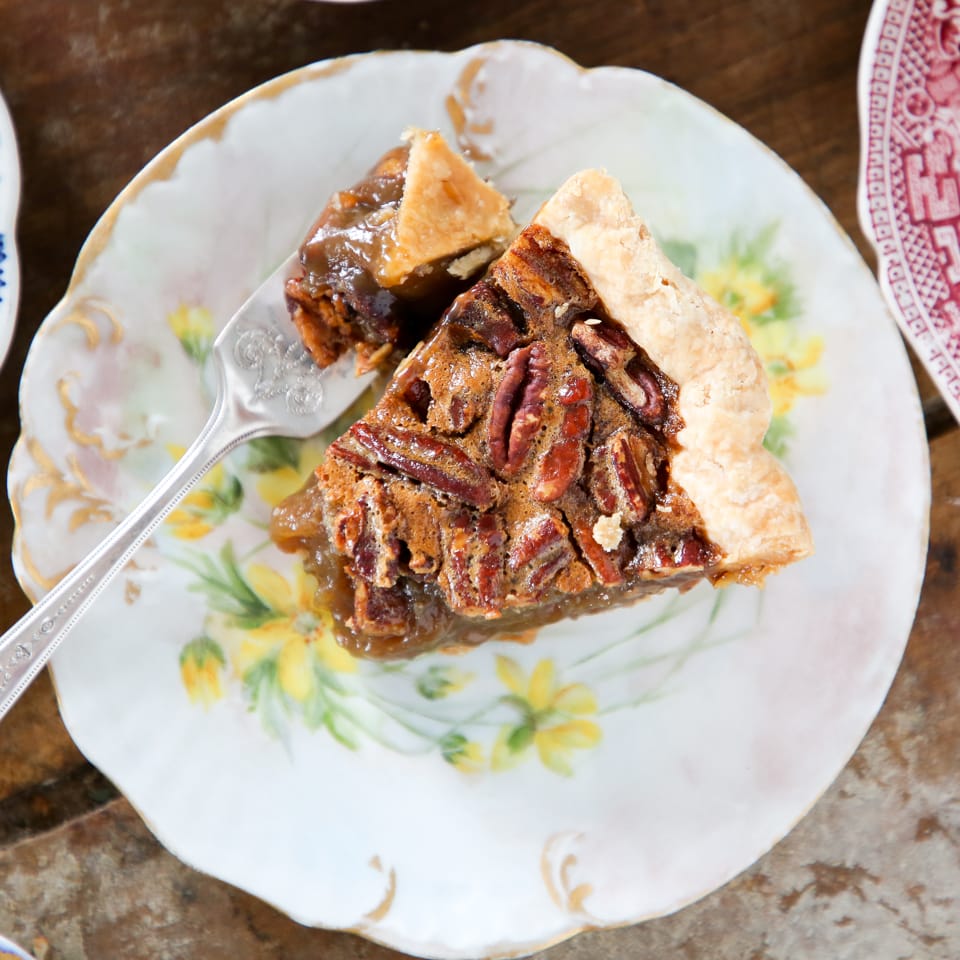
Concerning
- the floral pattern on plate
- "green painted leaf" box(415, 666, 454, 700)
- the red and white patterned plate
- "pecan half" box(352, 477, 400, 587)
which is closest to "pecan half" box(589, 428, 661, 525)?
"pecan half" box(352, 477, 400, 587)

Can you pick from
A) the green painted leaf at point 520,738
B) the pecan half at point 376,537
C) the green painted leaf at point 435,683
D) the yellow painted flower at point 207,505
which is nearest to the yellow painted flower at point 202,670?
the yellow painted flower at point 207,505

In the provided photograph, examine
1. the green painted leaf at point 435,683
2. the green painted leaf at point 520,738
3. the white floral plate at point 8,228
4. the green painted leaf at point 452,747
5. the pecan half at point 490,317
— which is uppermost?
the white floral plate at point 8,228

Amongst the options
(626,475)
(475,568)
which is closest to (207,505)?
(475,568)

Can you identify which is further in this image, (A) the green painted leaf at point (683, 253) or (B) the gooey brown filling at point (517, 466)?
(A) the green painted leaf at point (683, 253)

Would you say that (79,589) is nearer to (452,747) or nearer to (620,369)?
(452,747)

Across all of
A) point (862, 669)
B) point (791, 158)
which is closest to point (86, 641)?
point (862, 669)

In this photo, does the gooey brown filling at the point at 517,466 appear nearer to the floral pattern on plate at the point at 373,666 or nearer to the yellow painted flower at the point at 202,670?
the floral pattern on plate at the point at 373,666

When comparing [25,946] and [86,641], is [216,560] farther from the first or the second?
[25,946]
